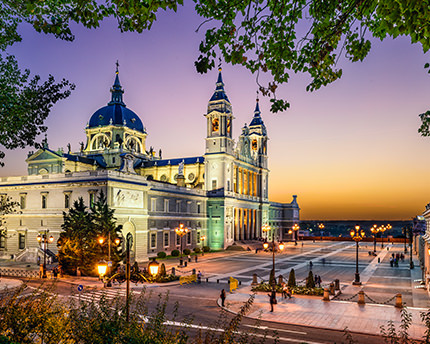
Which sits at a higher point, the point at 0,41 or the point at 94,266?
the point at 0,41

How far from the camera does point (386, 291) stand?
1323 inches

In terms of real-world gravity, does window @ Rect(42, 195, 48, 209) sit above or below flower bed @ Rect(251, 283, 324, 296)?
above

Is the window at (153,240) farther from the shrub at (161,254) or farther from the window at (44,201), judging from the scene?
the window at (44,201)

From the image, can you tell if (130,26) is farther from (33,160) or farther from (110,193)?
(33,160)

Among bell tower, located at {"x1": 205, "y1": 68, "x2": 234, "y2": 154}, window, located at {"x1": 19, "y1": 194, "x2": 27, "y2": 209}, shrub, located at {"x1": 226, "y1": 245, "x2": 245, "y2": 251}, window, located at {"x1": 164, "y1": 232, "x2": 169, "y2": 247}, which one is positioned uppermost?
bell tower, located at {"x1": 205, "y1": 68, "x2": 234, "y2": 154}

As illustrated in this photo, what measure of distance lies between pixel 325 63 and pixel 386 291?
29815mm

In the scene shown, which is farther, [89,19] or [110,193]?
[110,193]

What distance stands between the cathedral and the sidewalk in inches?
1032

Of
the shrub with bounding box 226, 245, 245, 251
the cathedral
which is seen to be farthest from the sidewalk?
the shrub with bounding box 226, 245, 245, 251

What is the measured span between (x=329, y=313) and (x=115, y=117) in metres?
70.9

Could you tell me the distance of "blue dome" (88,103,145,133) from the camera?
85250 mm

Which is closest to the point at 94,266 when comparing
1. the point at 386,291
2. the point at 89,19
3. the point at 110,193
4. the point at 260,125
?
the point at 110,193

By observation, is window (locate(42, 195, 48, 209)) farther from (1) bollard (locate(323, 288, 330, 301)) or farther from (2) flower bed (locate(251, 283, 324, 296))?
(1) bollard (locate(323, 288, 330, 301))

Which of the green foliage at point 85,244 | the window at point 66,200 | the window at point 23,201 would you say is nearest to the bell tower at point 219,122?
the window at point 66,200
